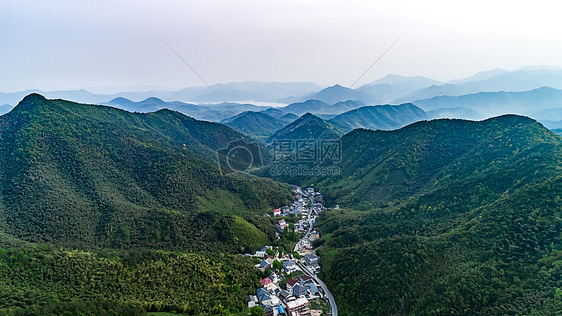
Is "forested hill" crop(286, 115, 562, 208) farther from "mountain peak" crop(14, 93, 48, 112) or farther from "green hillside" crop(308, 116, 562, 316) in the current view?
"mountain peak" crop(14, 93, 48, 112)

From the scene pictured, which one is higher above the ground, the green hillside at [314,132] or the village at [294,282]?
the green hillside at [314,132]

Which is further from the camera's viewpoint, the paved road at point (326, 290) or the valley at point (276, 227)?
the paved road at point (326, 290)

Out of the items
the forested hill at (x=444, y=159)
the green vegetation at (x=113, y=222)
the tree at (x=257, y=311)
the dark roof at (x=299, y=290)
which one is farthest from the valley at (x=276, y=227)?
the tree at (x=257, y=311)

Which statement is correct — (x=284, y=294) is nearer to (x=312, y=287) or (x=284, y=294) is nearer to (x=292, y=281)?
(x=292, y=281)

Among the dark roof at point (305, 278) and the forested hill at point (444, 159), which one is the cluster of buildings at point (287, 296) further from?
the forested hill at point (444, 159)

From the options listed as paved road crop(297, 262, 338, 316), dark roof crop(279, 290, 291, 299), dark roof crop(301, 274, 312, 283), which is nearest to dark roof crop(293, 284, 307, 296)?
dark roof crop(279, 290, 291, 299)
